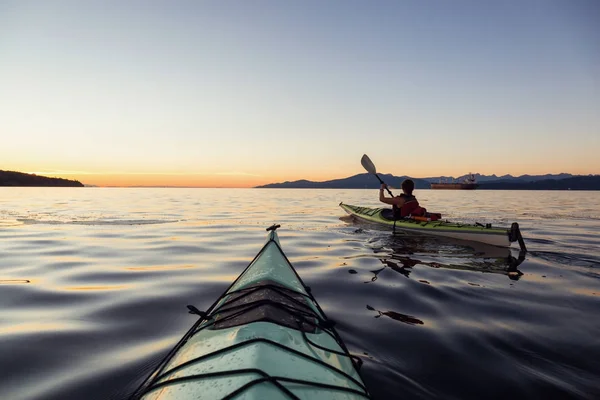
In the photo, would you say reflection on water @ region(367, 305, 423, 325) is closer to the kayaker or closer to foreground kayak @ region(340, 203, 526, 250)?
foreground kayak @ region(340, 203, 526, 250)

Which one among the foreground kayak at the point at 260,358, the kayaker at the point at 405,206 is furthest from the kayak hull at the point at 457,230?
the foreground kayak at the point at 260,358

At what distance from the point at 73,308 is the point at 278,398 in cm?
464

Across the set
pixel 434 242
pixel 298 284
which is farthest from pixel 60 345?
pixel 434 242

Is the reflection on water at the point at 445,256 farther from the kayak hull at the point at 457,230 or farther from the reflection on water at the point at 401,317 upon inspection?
the reflection on water at the point at 401,317

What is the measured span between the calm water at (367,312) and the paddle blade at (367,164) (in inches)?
216

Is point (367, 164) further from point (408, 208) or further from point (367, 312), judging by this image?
point (367, 312)

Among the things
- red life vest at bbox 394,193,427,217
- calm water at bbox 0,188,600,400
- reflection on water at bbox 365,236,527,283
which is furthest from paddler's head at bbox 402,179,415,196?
calm water at bbox 0,188,600,400

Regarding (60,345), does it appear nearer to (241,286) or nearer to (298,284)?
(241,286)

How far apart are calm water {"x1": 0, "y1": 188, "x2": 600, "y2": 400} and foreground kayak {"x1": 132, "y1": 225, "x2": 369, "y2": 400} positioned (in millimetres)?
850

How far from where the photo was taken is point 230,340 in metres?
2.45

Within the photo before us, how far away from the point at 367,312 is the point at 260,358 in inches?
127

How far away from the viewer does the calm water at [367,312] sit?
10.6ft

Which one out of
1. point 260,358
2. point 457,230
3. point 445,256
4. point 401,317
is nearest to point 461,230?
point 457,230

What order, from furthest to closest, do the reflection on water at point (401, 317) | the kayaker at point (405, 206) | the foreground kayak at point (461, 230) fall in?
the kayaker at point (405, 206) → the foreground kayak at point (461, 230) → the reflection on water at point (401, 317)
